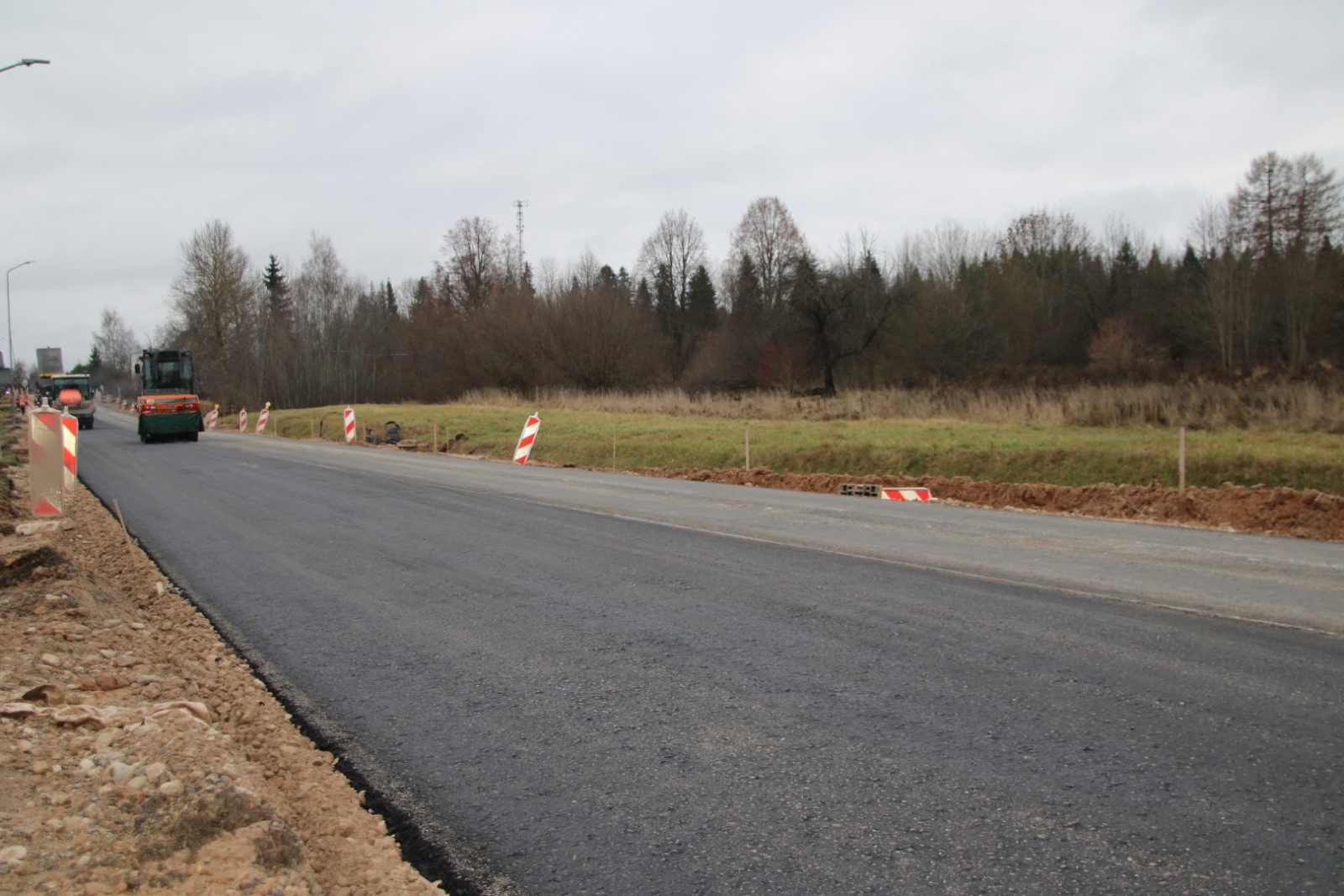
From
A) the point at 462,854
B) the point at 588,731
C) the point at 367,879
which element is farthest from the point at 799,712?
the point at 367,879

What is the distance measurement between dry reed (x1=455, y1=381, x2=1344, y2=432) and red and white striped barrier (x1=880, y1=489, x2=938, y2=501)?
385 inches

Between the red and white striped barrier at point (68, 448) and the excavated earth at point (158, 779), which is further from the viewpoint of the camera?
the red and white striped barrier at point (68, 448)

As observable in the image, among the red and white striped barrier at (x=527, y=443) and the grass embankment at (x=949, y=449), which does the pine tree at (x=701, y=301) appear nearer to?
the grass embankment at (x=949, y=449)

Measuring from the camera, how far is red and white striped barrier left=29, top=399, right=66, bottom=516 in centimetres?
1170

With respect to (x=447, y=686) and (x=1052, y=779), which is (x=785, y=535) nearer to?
(x=447, y=686)

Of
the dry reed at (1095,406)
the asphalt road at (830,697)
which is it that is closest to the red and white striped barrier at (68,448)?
the asphalt road at (830,697)

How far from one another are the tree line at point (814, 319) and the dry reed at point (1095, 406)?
12801 millimetres

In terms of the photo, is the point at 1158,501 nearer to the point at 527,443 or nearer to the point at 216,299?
the point at 527,443

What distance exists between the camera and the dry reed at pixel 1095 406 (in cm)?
2039

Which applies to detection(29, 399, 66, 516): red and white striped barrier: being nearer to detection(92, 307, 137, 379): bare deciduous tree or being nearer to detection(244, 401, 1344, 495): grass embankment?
detection(244, 401, 1344, 495): grass embankment

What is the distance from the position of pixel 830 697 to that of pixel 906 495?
1109 cm

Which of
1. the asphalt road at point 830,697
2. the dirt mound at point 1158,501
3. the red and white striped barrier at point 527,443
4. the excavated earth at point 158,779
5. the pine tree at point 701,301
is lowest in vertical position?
the dirt mound at point 1158,501

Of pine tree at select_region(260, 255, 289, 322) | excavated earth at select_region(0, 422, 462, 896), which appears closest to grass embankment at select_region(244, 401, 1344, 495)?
excavated earth at select_region(0, 422, 462, 896)

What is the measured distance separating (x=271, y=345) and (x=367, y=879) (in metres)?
63.1
